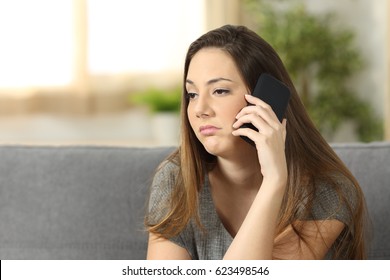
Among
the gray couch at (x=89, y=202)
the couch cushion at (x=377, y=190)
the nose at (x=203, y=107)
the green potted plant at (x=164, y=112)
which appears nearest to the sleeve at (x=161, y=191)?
the gray couch at (x=89, y=202)

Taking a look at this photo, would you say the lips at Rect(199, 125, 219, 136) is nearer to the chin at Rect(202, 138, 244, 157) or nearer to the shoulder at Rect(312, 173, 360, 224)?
the chin at Rect(202, 138, 244, 157)

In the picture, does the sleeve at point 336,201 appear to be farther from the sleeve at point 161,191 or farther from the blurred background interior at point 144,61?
the blurred background interior at point 144,61

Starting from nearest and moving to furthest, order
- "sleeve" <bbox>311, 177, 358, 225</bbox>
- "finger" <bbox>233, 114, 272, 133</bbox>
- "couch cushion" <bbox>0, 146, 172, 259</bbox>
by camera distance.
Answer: "finger" <bbox>233, 114, 272, 133</bbox> < "sleeve" <bbox>311, 177, 358, 225</bbox> < "couch cushion" <bbox>0, 146, 172, 259</bbox>

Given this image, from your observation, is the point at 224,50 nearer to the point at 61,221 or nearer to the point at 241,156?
the point at 241,156

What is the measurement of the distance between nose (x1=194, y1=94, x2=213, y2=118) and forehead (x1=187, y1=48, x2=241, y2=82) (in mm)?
38

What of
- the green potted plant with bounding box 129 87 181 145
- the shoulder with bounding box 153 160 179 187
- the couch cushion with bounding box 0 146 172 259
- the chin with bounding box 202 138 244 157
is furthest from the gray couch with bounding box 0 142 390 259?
the green potted plant with bounding box 129 87 181 145

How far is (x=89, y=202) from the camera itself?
163cm

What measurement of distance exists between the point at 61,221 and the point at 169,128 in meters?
2.39

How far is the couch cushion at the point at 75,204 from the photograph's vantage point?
63.4 inches

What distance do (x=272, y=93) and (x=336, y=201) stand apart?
0.27m

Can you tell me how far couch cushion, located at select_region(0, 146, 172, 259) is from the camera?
1610mm

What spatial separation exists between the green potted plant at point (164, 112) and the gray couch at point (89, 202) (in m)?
2.31

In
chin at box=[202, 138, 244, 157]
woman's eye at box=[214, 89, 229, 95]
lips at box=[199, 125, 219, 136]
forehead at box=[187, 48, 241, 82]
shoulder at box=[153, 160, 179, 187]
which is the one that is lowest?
shoulder at box=[153, 160, 179, 187]

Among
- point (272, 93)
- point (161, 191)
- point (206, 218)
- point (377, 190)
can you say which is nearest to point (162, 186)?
point (161, 191)
